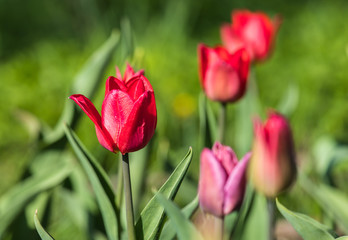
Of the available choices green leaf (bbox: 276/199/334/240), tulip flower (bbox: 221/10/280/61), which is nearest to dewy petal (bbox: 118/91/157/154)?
green leaf (bbox: 276/199/334/240)

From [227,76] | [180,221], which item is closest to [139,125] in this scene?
[180,221]

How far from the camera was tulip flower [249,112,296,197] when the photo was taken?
87 cm

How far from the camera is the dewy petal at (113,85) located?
0.82m

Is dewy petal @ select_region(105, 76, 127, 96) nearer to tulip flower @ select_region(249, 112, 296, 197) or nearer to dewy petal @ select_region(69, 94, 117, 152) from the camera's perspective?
dewy petal @ select_region(69, 94, 117, 152)

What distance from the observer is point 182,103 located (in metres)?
2.65

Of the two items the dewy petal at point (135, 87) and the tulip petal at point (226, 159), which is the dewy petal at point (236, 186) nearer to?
the tulip petal at point (226, 159)

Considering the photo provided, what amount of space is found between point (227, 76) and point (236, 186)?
39 cm

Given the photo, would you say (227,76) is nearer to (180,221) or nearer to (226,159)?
(226,159)

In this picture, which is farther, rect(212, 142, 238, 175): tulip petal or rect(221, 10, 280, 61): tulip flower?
rect(221, 10, 280, 61): tulip flower

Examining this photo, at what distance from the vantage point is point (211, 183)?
0.87m

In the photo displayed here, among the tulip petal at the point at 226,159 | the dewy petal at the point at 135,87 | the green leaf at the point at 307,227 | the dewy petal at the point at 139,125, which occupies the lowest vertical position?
the green leaf at the point at 307,227

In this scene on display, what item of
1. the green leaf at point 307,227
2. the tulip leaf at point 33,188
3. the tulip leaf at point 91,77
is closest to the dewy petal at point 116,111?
the green leaf at point 307,227

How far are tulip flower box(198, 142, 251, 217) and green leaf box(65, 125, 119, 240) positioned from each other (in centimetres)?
18

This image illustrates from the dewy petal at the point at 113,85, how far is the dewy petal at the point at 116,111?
0.02 m
